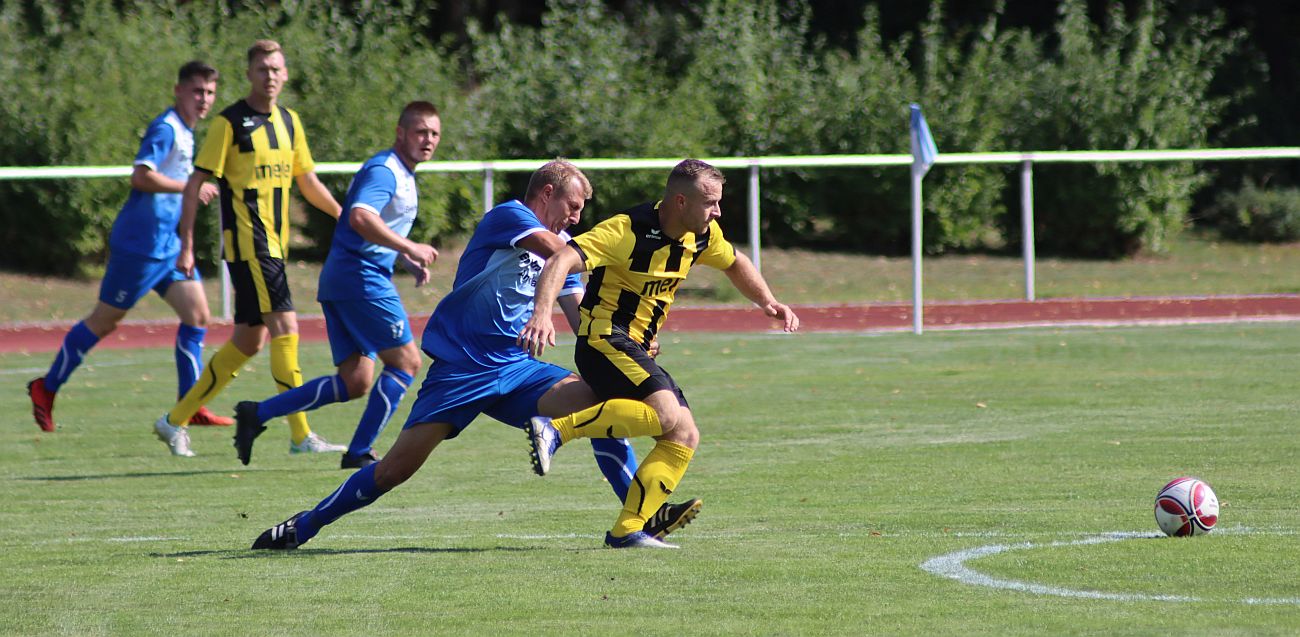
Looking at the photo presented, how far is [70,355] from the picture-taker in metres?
10.8

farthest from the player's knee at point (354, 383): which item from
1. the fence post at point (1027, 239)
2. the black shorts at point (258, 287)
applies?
the fence post at point (1027, 239)

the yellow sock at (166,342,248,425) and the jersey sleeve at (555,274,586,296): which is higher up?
the jersey sleeve at (555,274,586,296)

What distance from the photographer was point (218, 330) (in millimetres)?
17781

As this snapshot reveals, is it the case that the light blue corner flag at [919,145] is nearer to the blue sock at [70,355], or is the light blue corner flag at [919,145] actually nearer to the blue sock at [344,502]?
the blue sock at [70,355]

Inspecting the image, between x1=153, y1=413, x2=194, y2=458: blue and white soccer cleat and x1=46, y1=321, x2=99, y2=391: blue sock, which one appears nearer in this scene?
x1=153, y1=413, x2=194, y2=458: blue and white soccer cleat

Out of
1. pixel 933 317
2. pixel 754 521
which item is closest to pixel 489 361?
pixel 754 521

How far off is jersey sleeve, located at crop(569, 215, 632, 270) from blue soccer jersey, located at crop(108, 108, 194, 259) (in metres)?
4.74

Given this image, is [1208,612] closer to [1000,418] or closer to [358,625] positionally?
[358,625]

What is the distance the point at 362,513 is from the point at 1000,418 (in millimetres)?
4316

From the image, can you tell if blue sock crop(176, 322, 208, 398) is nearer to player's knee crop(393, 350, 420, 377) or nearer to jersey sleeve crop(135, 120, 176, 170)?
jersey sleeve crop(135, 120, 176, 170)

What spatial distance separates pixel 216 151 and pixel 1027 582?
5.43 meters

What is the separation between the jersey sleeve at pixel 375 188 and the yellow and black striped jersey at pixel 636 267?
229 centimetres

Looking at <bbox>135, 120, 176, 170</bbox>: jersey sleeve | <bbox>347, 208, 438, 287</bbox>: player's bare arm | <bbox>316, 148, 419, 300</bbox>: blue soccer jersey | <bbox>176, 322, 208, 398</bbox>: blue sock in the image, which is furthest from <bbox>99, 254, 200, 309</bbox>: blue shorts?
<bbox>347, 208, 438, 287</bbox>: player's bare arm

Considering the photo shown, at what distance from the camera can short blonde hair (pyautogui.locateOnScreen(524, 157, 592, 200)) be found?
6.71 meters
